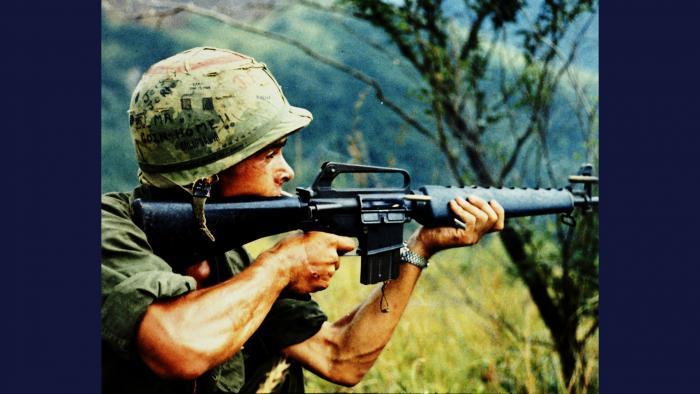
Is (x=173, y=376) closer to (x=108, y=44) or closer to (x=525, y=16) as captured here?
(x=108, y=44)

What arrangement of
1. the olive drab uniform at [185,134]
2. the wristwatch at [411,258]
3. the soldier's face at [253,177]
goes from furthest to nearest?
1. the wristwatch at [411,258]
2. the soldier's face at [253,177]
3. the olive drab uniform at [185,134]

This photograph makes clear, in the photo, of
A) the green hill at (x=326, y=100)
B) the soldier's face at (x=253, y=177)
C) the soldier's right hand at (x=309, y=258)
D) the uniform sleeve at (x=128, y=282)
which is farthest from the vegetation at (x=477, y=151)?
the uniform sleeve at (x=128, y=282)

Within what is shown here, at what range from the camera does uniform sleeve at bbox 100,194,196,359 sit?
6.80 feet

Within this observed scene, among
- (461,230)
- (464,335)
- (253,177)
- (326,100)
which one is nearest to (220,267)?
(253,177)

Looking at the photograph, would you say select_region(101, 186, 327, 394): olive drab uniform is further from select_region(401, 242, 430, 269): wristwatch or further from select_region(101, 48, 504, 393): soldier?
select_region(401, 242, 430, 269): wristwatch

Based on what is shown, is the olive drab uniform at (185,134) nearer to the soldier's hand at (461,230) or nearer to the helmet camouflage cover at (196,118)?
the helmet camouflage cover at (196,118)

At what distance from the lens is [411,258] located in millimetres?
2891

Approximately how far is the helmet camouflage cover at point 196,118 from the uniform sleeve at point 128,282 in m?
0.27

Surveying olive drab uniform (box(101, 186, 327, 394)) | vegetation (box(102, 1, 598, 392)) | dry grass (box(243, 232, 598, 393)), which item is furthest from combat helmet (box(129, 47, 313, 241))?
dry grass (box(243, 232, 598, 393))

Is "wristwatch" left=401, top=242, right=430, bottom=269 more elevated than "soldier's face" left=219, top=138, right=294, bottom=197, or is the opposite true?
"soldier's face" left=219, top=138, right=294, bottom=197

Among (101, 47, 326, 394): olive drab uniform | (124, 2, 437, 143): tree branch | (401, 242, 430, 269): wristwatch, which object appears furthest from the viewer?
(124, 2, 437, 143): tree branch

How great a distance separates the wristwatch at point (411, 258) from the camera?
287 cm

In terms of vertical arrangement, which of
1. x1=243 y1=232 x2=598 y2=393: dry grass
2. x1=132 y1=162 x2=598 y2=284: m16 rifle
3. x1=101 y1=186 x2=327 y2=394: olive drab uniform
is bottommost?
x1=243 y1=232 x2=598 y2=393: dry grass

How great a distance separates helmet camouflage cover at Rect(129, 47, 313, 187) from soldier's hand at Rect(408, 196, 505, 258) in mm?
771
